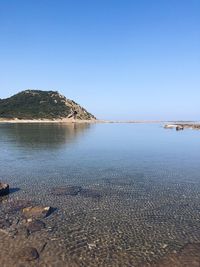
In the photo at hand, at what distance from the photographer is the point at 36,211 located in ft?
Answer: 66.4

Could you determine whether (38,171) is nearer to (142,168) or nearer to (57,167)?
(57,167)

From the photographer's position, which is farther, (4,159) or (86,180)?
(4,159)

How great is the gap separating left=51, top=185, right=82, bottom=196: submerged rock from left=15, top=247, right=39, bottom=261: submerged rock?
32.3ft

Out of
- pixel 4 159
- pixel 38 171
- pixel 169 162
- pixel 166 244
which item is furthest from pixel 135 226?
pixel 4 159

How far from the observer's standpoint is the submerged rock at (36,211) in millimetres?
19656

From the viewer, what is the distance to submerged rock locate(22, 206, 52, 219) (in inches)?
774

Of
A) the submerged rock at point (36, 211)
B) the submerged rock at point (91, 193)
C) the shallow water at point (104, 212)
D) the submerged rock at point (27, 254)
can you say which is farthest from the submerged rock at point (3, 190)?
the submerged rock at point (27, 254)

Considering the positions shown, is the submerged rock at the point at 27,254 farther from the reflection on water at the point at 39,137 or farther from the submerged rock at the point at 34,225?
the reflection on water at the point at 39,137

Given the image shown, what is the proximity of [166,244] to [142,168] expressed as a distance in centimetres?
2074

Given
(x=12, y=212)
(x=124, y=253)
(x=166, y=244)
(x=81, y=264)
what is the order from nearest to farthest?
(x=81, y=264) < (x=124, y=253) < (x=166, y=244) < (x=12, y=212)

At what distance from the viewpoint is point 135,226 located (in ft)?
60.4

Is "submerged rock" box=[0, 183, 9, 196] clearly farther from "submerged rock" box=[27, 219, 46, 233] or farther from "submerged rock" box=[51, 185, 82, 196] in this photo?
"submerged rock" box=[27, 219, 46, 233]

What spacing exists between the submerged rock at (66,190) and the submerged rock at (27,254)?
388 inches

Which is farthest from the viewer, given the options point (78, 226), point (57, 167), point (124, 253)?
point (57, 167)
